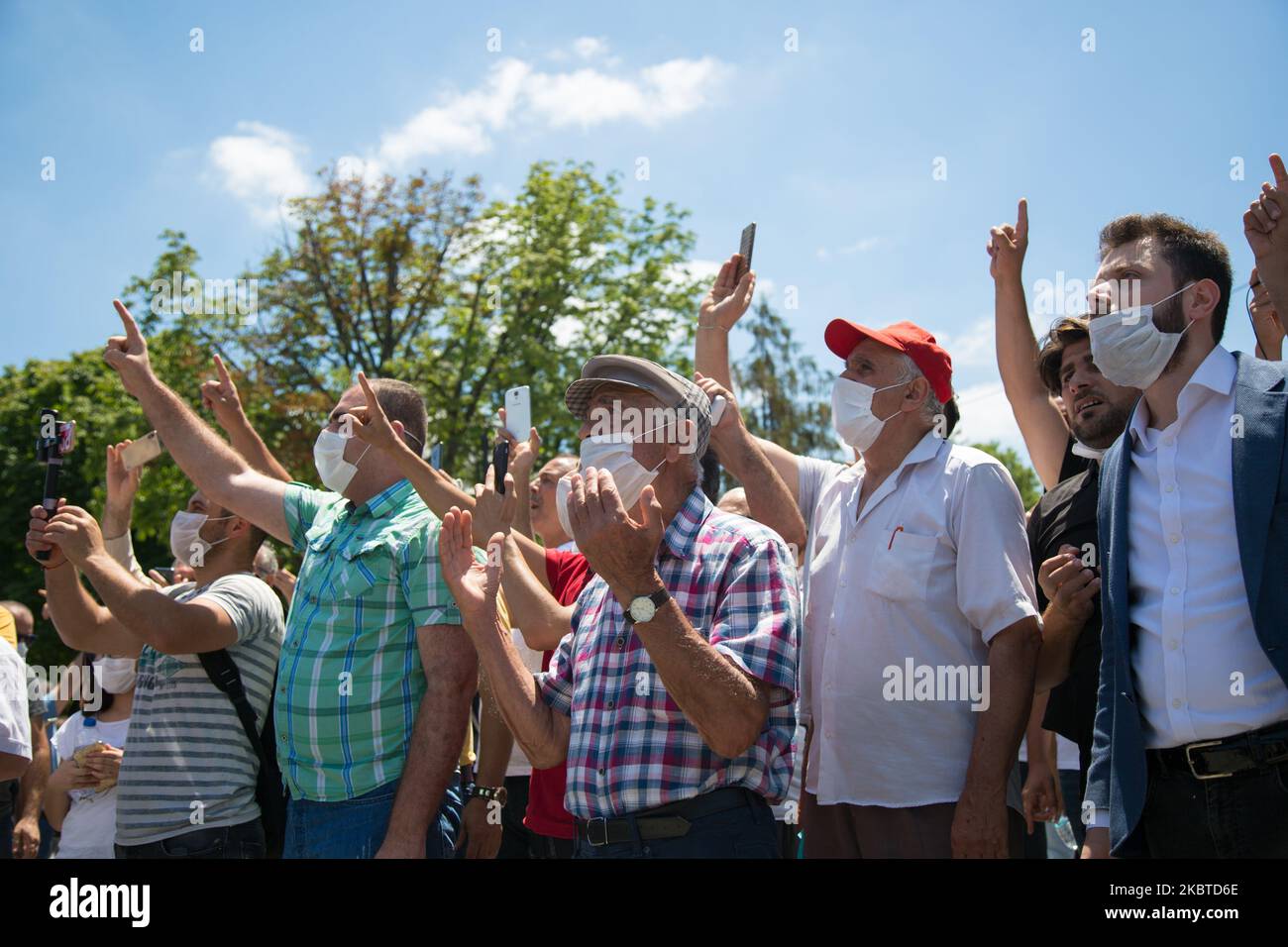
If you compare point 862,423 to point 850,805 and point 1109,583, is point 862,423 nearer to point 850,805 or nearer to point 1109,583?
point 1109,583

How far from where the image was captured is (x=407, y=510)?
4.11 meters

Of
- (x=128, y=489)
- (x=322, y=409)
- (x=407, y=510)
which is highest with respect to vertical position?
(x=322, y=409)

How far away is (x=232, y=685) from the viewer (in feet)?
13.8

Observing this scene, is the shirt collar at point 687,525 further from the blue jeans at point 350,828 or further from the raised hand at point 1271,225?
the raised hand at point 1271,225

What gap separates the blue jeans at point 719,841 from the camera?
2875 mm

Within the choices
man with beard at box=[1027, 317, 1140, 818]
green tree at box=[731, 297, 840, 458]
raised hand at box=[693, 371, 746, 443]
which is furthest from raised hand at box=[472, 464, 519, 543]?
green tree at box=[731, 297, 840, 458]

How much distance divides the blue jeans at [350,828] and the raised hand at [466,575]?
33.8 inches

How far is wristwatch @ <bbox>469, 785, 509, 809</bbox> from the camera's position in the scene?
440 centimetres

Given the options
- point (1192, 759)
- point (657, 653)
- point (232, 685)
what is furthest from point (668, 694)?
point (232, 685)

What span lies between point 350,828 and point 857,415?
7.49 ft

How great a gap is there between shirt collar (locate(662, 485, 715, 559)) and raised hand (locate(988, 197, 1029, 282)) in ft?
6.45

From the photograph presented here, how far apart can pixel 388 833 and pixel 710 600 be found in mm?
1435

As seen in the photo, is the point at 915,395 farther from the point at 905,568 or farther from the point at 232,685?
the point at 232,685
